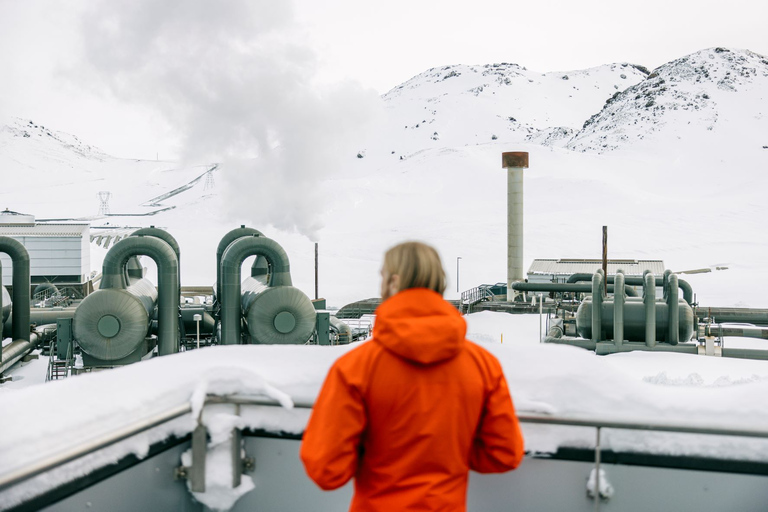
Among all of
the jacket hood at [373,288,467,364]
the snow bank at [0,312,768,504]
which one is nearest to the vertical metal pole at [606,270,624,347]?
the snow bank at [0,312,768,504]

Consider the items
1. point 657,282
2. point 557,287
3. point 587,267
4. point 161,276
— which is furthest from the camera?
point 587,267

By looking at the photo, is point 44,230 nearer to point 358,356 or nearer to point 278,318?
point 278,318

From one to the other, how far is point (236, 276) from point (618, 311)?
13392 mm

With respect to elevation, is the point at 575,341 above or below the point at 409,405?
below

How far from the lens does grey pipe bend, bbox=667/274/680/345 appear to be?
23.8 meters

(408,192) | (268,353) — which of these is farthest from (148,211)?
(268,353)

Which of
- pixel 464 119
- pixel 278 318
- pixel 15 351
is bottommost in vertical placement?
pixel 15 351

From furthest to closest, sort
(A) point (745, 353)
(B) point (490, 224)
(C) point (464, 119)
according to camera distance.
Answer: (C) point (464, 119) < (B) point (490, 224) < (A) point (745, 353)

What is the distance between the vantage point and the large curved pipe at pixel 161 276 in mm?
19078

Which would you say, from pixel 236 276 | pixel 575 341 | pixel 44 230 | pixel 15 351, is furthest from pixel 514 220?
pixel 15 351

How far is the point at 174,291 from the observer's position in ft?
64.0

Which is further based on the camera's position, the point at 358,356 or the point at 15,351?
the point at 15,351

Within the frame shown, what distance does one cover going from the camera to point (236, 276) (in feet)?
64.8

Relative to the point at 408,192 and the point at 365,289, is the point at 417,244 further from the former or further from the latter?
the point at 408,192
